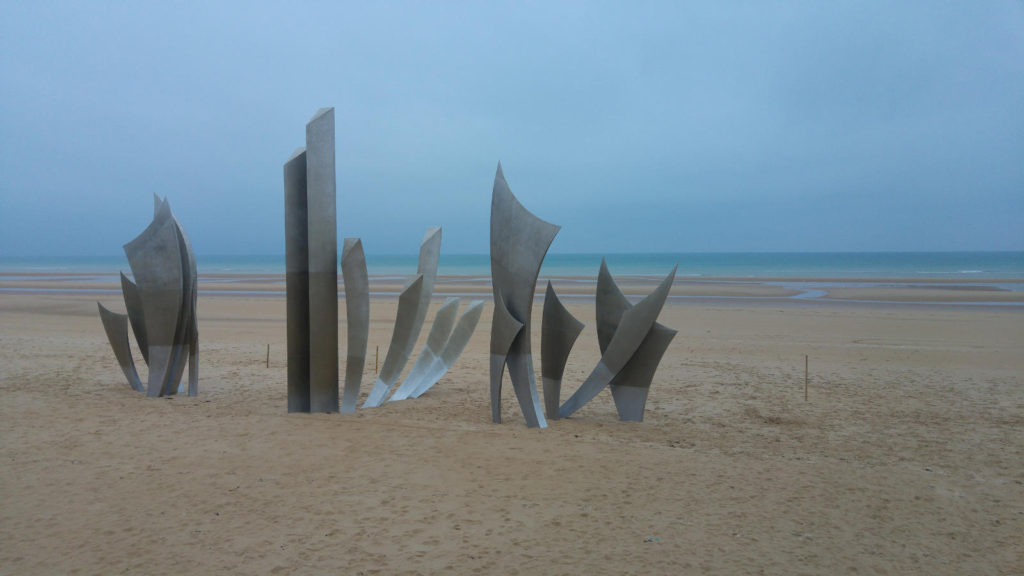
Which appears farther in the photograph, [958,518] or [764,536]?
[958,518]

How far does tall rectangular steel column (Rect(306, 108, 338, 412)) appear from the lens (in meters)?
8.05

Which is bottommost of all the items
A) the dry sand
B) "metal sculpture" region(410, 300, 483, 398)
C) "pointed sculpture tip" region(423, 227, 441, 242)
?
the dry sand

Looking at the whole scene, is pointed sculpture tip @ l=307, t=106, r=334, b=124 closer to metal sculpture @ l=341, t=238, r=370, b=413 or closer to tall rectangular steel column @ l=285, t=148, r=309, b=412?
tall rectangular steel column @ l=285, t=148, r=309, b=412

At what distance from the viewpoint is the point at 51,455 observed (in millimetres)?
6316

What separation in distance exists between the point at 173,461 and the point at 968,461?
8380mm

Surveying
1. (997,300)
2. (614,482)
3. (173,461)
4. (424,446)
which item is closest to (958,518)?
(614,482)

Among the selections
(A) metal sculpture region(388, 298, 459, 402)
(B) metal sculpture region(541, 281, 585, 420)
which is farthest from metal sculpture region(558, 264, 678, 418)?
(A) metal sculpture region(388, 298, 459, 402)

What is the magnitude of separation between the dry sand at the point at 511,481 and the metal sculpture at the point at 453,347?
0.86 feet

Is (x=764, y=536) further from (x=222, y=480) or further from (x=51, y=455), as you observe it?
(x=51, y=455)

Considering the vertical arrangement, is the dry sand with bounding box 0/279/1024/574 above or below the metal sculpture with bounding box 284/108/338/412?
below

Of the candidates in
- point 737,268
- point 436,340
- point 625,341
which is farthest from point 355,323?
point 737,268

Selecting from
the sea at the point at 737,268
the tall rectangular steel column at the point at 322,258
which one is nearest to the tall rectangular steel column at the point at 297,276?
Answer: the tall rectangular steel column at the point at 322,258

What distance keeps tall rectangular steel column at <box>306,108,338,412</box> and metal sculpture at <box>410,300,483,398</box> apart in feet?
6.31

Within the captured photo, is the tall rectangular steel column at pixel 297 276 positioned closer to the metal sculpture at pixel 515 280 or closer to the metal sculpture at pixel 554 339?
the metal sculpture at pixel 515 280
